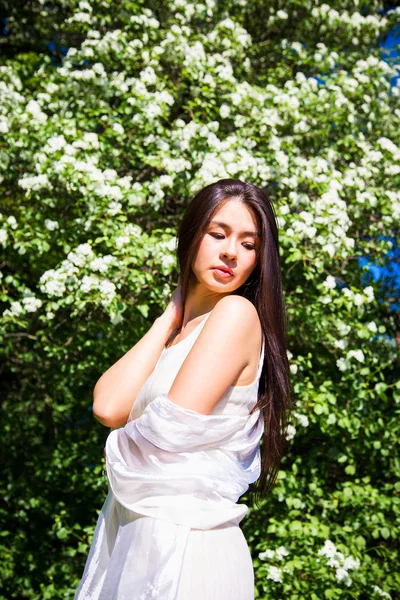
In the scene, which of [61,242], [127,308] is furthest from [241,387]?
[61,242]

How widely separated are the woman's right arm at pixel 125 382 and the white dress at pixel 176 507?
14 centimetres

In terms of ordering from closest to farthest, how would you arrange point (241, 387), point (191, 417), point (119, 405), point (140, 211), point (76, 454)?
point (191, 417)
point (241, 387)
point (119, 405)
point (140, 211)
point (76, 454)

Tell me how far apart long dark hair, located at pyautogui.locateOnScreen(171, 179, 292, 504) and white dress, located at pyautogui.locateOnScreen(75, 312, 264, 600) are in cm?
10

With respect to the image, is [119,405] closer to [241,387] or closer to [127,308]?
[241,387]

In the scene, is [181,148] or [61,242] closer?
[61,242]

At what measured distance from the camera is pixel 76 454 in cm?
435

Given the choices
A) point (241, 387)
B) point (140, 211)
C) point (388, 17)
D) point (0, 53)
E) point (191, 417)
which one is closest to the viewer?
point (191, 417)

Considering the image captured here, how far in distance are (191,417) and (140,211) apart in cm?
261

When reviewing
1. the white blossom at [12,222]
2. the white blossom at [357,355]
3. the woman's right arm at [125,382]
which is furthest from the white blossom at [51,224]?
the woman's right arm at [125,382]

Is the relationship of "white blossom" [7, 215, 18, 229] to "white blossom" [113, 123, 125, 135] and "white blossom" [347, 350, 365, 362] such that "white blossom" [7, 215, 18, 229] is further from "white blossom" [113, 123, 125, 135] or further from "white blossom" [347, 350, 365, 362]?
"white blossom" [347, 350, 365, 362]

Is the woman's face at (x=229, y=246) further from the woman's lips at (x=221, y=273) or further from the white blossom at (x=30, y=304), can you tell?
the white blossom at (x=30, y=304)

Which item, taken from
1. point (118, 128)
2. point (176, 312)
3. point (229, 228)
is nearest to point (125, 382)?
point (176, 312)

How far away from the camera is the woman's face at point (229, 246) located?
1.67 m

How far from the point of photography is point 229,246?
A: 5.45 feet
